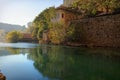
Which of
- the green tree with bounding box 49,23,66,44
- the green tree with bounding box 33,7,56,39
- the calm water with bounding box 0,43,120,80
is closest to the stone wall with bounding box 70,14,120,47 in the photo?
the green tree with bounding box 49,23,66,44

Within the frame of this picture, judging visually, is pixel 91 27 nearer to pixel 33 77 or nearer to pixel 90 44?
pixel 90 44

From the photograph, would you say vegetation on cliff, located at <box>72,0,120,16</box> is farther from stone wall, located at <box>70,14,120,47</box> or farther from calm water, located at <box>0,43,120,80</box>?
calm water, located at <box>0,43,120,80</box>

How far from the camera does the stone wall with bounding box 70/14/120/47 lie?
3491cm

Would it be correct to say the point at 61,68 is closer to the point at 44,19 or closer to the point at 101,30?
the point at 101,30

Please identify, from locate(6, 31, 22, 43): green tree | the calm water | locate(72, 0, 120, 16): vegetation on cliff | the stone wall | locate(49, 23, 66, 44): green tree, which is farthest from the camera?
locate(6, 31, 22, 43): green tree

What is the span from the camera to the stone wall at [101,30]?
115 ft

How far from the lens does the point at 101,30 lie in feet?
124

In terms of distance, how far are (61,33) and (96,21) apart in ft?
25.6

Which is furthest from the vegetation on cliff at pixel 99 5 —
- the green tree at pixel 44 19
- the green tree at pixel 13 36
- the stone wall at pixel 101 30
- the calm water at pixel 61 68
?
the green tree at pixel 13 36

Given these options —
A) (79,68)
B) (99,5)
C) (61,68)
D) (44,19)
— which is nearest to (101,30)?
(99,5)

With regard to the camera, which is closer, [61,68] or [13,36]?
[61,68]

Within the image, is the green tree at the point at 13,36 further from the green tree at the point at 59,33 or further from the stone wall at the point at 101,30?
the stone wall at the point at 101,30

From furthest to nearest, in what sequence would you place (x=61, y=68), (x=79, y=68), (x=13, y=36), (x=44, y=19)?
(x=13, y=36) → (x=44, y=19) → (x=79, y=68) → (x=61, y=68)

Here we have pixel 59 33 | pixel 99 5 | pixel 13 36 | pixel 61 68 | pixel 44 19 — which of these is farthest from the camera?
pixel 13 36
